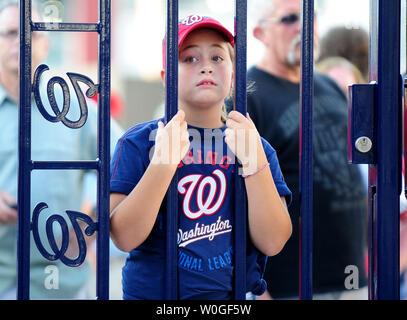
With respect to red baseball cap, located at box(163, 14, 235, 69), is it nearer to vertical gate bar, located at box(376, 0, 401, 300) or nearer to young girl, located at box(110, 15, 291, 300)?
young girl, located at box(110, 15, 291, 300)

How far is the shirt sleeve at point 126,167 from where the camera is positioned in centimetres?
136

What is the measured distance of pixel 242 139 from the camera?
1.30 m

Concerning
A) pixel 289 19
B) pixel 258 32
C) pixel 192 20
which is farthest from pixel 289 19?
pixel 192 20

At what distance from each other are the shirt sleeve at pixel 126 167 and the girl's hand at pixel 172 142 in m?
0.10

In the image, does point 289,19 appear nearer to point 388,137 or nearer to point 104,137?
point 388,137

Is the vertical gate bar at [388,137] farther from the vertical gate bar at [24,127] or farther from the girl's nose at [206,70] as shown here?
the vertical gate bar at [24,127]

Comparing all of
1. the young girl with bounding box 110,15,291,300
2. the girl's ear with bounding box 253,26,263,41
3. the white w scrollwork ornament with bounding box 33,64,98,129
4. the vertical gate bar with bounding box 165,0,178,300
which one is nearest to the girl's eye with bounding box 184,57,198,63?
the young girl with bounding box 110,15,291,300

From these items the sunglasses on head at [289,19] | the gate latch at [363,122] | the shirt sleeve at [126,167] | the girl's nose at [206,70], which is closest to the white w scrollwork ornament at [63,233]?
the shirt sleeve at [126,167]

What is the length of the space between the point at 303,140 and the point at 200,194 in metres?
0.26

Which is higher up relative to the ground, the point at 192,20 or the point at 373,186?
the point at 192,20

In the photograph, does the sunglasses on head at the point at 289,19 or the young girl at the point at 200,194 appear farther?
the sunglasses on head at the point at 289,19
